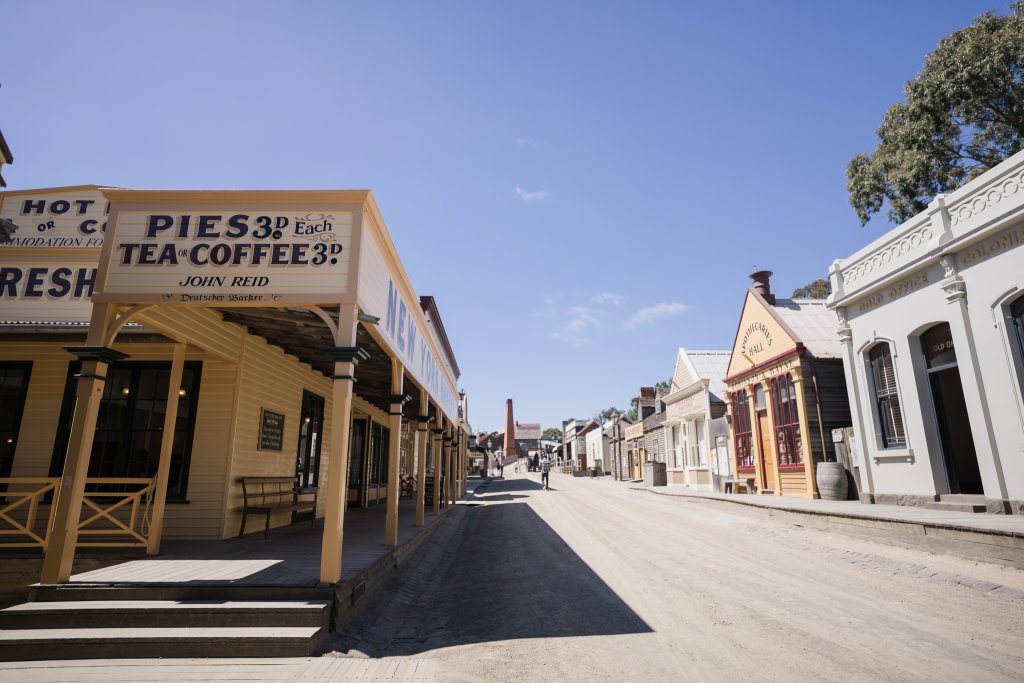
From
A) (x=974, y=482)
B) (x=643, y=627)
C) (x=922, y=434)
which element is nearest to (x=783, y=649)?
(x=643, y=627)

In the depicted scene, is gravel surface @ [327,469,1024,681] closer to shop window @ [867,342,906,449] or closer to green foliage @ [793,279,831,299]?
shop window @ [867,342,906,449]

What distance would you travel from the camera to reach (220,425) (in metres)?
8.86

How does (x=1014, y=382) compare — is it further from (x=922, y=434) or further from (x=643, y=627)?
(x=643, y=627)

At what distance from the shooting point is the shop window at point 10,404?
29.0ft

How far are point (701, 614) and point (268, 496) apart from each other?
7.78 metres

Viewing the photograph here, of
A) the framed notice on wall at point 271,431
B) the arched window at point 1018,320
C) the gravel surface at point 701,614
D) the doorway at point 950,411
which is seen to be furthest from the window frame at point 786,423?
the framed notice on wall at point 271,431

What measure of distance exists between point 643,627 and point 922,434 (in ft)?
32.4

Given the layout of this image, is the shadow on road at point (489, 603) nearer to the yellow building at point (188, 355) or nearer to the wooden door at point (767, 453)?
the yellow building at point (188, 355)

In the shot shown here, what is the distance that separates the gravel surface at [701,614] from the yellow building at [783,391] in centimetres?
703

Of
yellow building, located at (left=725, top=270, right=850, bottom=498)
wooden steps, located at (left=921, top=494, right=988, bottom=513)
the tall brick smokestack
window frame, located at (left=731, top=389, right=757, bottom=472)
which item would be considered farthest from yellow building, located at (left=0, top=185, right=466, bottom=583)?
the tall brick smokestack

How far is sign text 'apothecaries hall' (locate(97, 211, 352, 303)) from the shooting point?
5.92 metres

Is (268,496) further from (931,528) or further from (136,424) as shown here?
(931,528)

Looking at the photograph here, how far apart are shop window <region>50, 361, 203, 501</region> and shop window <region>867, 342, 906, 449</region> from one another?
15142 millimetres

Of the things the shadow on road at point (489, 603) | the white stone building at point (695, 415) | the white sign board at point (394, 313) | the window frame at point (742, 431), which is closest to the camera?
the shadow on road at point (489, 603)
